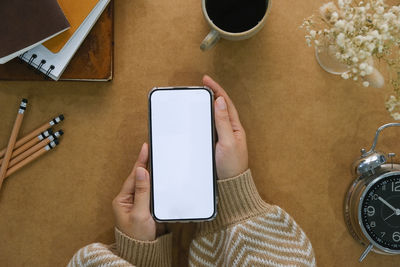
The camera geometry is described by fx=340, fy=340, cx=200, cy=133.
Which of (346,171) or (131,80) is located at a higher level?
(131,80)

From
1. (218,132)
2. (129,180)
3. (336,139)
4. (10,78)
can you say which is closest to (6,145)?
(10,78)

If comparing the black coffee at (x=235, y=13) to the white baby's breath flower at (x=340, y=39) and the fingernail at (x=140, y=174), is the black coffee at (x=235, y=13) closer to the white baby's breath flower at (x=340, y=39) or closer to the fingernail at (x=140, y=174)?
the white baby's breath flower at (x=340, y=39)

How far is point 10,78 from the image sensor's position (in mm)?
714

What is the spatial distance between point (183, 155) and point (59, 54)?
32 cm

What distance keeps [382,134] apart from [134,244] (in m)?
0.58

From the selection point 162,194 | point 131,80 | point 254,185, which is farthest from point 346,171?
point 131,80

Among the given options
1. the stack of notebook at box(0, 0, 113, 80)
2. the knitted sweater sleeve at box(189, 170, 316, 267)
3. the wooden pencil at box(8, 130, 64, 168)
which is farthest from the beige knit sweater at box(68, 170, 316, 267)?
the stack of notebook at box(0, 0, 113, 80)

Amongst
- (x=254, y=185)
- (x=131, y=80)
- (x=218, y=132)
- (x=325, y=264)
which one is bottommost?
(x=325, y=264)

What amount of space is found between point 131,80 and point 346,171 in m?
0.51

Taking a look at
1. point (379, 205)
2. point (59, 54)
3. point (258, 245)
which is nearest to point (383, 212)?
point (379, 205)

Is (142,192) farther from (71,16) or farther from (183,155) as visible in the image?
(71,16)

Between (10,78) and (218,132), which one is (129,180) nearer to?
(218,132)

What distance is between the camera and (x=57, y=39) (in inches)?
26.3

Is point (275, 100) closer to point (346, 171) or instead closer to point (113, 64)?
point (346, 171)
